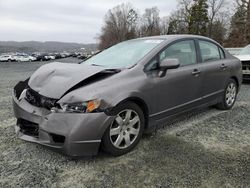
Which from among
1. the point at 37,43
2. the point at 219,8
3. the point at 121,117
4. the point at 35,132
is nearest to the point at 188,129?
the point at 121,117

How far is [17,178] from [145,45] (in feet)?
8.20

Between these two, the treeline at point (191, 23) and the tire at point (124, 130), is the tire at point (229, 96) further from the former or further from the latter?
the treeline at point (191, 23)

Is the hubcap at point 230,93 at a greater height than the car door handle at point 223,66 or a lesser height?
lesser

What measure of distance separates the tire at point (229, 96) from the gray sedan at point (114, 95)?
0.74 meters

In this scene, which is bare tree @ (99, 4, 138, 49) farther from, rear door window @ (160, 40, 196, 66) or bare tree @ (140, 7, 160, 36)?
rear door window @ (160, 40, 196, 66)

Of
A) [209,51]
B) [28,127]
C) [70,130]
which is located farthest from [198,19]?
[70,130]

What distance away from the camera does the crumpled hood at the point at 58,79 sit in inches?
118

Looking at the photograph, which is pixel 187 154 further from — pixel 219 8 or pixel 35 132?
pixel 219 8

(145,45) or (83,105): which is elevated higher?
(145,45)

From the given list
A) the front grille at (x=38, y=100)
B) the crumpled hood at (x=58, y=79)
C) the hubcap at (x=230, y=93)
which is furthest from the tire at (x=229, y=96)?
the front grille at (x=38, y=100)

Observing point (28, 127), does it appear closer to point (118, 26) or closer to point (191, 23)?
point (191, 23)

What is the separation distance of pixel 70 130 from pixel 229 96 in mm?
3648

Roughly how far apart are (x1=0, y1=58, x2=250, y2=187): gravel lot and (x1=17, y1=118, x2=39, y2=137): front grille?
307 mm

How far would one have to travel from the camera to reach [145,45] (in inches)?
157
